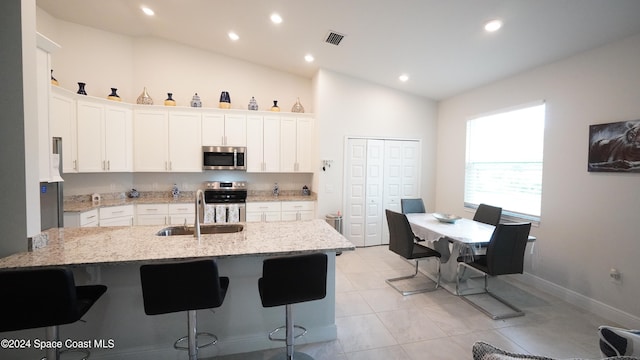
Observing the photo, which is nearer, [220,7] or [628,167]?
[628,167]

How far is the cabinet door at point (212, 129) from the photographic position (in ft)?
15.6

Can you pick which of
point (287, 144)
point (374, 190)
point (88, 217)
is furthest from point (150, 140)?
point (374, 190)

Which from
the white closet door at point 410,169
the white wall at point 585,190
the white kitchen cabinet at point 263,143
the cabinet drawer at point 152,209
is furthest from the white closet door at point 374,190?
the cabinet drawer at point 152,209

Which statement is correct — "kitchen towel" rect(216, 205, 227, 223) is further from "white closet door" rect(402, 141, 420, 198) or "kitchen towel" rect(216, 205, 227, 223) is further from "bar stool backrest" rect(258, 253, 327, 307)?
"white closet door" rect(402, 141, 420, 198)

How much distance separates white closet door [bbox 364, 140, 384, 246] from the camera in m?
5.18

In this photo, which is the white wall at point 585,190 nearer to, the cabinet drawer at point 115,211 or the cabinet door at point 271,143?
the cabinet door at point 271,143

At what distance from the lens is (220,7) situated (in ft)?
11.5

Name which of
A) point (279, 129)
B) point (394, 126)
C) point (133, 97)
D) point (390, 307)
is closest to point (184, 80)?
point (133, 97)

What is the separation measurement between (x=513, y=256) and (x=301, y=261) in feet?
8.12

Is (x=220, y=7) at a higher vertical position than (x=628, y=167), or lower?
higher

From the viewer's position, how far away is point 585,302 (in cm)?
296

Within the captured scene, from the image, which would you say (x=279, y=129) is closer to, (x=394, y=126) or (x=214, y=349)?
(x=394, y=126)

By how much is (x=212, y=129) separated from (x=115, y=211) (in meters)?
1.92

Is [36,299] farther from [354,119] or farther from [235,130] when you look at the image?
[354,119]
